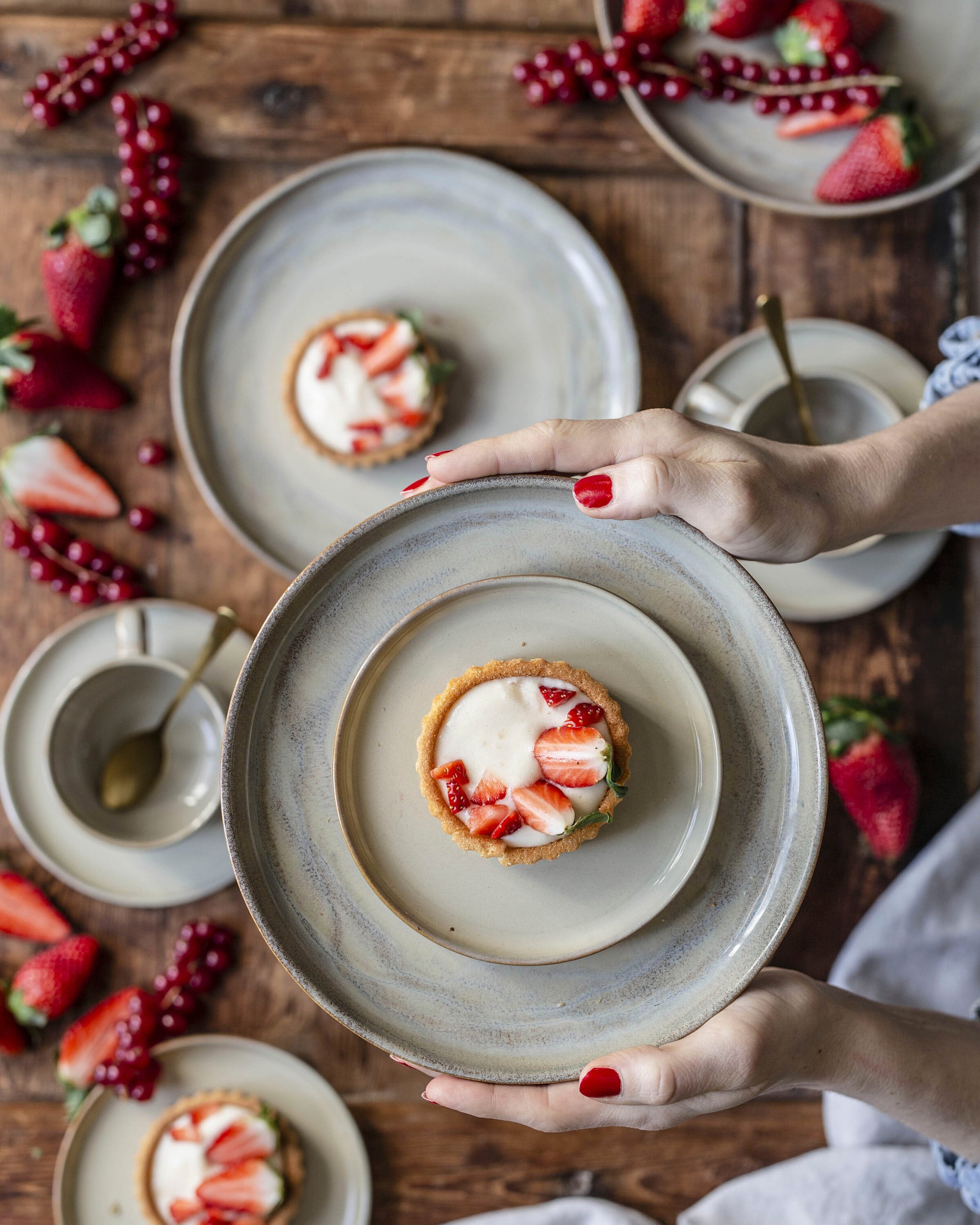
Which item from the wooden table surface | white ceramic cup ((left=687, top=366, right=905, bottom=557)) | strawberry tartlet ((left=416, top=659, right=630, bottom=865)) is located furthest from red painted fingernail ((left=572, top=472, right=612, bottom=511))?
the wooden table surface

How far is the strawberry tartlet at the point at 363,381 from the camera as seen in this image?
1.83m

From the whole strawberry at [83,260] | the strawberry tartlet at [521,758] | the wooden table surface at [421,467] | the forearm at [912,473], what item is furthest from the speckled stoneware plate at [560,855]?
the whole strawberry at [83,260]

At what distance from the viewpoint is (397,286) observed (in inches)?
75.5

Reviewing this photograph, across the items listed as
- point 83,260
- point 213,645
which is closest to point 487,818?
point 213,645

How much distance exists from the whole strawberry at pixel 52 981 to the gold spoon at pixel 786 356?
1.70 metres

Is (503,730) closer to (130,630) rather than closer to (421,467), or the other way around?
(421,467)

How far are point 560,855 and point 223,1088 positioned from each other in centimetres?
99

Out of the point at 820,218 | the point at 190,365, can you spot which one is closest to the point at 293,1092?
the point at 190,365

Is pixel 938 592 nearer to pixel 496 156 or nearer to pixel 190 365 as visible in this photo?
pixel 496 156

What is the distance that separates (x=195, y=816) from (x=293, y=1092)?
58 centimetres

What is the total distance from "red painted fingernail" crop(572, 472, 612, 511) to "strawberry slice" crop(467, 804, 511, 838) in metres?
0.44

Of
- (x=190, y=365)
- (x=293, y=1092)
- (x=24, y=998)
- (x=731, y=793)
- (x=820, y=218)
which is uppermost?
(x=820, y=218)

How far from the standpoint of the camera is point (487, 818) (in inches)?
52.9

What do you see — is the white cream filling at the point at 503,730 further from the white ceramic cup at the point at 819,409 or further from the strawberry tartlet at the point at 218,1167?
the strawberry tartlet at the point at 218,1167
